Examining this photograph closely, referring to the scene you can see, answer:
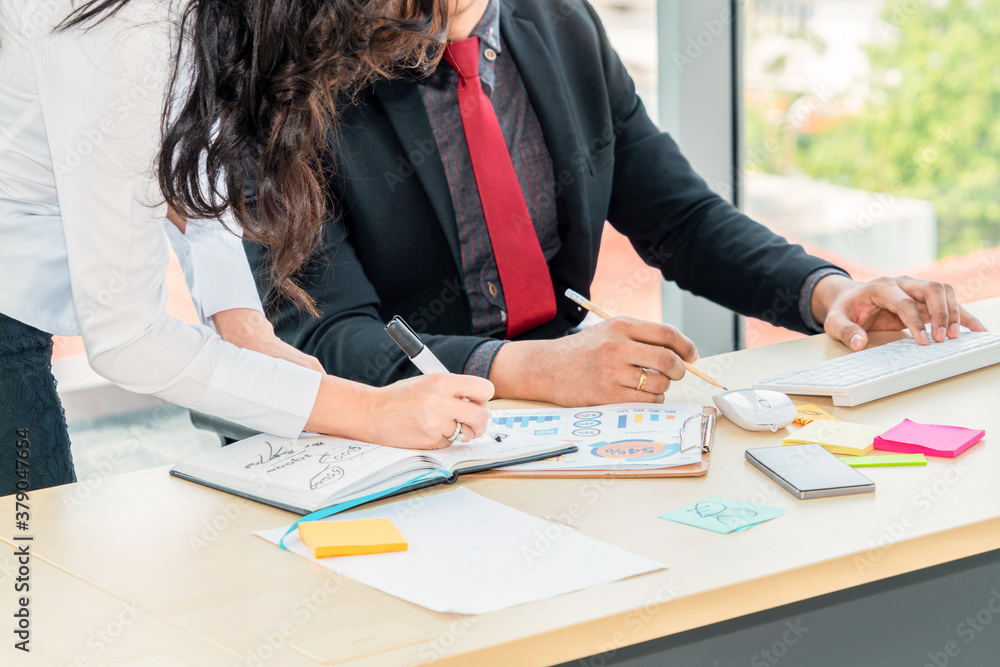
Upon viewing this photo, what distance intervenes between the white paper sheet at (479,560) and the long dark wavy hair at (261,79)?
38 centimetres

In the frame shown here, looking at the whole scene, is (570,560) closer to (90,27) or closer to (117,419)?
(90,27)

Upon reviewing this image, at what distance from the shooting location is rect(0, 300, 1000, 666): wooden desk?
1.97 ft

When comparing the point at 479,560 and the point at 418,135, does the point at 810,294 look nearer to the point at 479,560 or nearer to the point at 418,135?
the point at 418,135

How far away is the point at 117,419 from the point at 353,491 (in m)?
1.93

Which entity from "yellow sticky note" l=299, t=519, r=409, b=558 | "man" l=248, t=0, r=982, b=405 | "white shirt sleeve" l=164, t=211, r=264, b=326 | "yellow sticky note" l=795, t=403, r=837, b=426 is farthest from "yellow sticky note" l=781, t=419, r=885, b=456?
"white shirt sleeve" l=164, t=211, r=264, b=326

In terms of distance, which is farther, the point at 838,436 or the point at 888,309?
the point at 888,309

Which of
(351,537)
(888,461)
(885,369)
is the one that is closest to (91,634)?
(351,537)

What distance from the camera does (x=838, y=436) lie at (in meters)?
0.92

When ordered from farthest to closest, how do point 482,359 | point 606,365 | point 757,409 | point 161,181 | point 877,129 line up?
point 877,129 < point 482,359 < point 606,365 < point 757,409 < point 161,181

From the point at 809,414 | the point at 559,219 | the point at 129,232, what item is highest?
the point at 129,232

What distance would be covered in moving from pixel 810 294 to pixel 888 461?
578 mm

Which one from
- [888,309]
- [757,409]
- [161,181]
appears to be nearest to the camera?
[161,181]

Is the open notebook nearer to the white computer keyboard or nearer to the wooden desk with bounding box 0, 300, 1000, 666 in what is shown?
the wooden desk with bounding box 0, 300, 1000, 666

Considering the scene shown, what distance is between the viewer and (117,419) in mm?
2502
